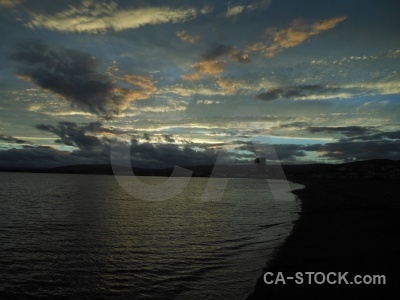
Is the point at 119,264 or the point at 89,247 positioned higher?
the point at 89,247

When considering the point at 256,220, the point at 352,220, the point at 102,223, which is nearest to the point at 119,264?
the point at 102,223

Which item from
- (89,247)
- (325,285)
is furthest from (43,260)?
(325,285)

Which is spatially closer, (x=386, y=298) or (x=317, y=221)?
(x=386, y=298)

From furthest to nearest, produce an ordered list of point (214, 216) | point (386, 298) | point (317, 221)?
point (214, 216)
point (317, 221)
point (386, 298)

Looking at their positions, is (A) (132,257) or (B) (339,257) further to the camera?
(A) (132,257)

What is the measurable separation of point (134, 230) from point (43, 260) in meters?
13.6

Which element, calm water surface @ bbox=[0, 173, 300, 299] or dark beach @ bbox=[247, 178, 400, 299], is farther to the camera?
calm water surface @ bbox=[0, 173, 300, 299]

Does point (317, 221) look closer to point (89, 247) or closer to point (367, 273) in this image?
point (367, 273)

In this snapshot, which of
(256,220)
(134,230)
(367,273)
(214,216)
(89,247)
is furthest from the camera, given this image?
(214,216)

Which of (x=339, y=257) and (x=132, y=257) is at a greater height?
(x=339, y=257)

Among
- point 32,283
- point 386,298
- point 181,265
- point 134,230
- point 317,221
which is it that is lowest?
point 32,283

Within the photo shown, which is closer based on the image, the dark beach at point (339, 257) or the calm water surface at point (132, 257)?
the dark beach at point (339, 257)

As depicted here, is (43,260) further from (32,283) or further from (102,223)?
(102,223)

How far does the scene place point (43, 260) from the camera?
21.8m
